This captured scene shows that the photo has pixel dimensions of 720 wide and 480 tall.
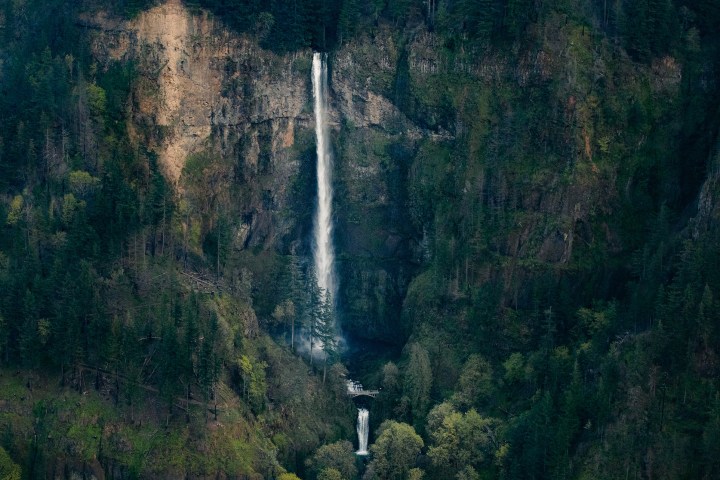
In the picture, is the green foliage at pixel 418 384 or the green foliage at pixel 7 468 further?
the green foliage at pixel 418 384

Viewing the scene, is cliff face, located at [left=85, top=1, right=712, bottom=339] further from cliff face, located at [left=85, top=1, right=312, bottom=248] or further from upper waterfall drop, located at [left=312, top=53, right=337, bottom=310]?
upper waterfall drop, located at [left=312, top=53, right=337, bottom=310]

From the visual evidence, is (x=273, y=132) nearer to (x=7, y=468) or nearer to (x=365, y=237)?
(x=365, y=237)

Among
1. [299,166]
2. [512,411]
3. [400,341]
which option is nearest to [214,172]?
[299,166]

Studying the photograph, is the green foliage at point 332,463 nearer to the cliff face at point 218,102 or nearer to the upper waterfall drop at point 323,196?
the upper waterfall drop at point 323,196

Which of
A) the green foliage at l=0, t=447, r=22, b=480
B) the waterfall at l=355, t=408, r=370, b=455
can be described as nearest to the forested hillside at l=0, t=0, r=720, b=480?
the green foliage at l=0, t=447, r=22, b=480

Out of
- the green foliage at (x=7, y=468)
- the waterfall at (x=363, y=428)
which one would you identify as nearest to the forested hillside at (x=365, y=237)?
the green foliage at (x=7, y=468)

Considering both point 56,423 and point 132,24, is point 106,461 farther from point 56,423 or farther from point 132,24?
point 132,24
